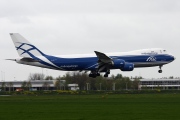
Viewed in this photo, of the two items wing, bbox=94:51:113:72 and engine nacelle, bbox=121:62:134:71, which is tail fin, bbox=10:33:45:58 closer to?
wing, bbox=94:51:113:72

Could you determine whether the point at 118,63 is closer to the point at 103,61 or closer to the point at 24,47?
the point at 103,61

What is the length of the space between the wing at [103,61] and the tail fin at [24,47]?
10821mm

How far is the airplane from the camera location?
95.9 metres

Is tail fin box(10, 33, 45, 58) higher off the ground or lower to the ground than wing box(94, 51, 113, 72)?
higher

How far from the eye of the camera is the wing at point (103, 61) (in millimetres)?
96062

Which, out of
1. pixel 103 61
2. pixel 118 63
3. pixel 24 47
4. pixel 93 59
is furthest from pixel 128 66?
pixel 24 47

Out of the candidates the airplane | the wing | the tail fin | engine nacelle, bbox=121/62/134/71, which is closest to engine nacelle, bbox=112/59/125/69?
the airplane

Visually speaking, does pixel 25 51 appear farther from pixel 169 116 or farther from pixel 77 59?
pixel 169 116

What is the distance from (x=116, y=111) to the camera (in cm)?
5069

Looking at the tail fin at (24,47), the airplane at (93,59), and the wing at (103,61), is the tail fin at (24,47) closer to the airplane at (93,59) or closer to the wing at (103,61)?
the airplane at (93,59)

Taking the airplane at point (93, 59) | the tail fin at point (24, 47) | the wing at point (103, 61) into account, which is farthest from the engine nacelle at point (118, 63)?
the tail fin at point (24, 47)

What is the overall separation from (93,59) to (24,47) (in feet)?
44.1

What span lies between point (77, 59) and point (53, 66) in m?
4.80

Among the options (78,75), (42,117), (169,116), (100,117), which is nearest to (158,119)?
(169,116)
